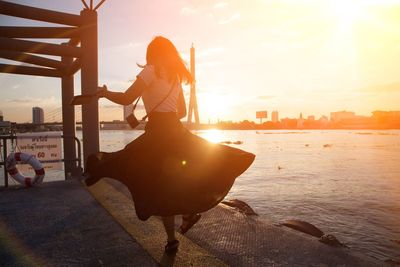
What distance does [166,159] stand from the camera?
122 inches

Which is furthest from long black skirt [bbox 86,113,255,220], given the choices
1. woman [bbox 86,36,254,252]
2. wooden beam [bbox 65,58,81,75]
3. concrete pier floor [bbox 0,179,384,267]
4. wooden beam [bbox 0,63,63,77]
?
wooden beam [bbox 0,63,63,77]

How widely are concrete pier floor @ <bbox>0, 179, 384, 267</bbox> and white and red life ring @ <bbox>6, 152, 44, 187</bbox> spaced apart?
83.7 inches

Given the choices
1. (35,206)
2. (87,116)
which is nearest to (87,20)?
(87,116)

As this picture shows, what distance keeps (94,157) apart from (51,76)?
6500mm

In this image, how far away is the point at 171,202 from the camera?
3.03 m

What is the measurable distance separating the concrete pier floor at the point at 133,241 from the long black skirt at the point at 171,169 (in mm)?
598

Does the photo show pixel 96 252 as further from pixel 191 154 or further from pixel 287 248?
pixel 287 248

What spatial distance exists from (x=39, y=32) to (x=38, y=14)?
567 millimetres

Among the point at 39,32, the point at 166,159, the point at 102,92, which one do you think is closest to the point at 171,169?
the point at 166,159

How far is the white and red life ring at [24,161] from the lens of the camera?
24.3ft

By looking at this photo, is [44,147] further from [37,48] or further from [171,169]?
[171,169]

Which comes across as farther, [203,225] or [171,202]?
[203,225]

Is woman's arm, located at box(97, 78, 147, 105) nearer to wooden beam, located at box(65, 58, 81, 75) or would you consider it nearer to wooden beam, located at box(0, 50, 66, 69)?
wooden beam, located at box(65, 58, 81, 75)

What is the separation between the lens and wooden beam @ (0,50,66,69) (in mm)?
7371
